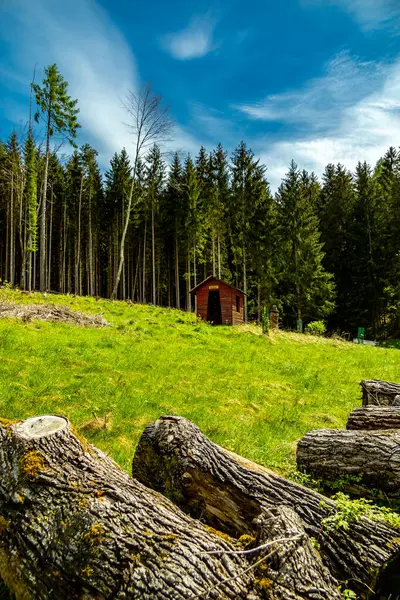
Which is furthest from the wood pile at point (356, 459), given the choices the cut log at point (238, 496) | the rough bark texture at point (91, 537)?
the rough bark texture at point (91, 537)

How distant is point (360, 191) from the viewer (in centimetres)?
3569

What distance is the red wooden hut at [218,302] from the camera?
914 inches

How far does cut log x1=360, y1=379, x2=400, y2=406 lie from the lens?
22.9ft

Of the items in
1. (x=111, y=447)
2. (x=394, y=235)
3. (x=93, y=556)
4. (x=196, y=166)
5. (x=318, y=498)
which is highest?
(x=196, y=166)

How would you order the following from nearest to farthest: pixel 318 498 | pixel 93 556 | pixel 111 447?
pixel 93 556 → pixel 318 498 → pixel 111 447

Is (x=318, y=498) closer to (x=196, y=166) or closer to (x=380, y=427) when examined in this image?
(x=380, y=427)

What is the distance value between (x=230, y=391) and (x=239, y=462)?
16.5 ft

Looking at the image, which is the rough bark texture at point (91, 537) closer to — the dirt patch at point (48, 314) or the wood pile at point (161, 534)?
the wood pile at point (161, 534)

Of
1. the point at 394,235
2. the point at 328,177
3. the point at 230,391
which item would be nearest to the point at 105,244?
the point at 328,177

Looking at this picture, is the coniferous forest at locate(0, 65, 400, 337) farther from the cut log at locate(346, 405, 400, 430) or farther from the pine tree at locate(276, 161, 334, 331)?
the cut log at locate(346, 405, 400, 430)

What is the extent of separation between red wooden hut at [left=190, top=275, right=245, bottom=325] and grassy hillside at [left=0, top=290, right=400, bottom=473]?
8.48 meters

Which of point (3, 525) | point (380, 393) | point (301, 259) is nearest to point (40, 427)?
point (3, 525)

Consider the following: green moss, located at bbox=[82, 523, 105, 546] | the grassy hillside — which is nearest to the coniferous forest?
the grassy hillside

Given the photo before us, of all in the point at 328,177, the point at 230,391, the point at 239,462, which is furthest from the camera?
the point at 328,177
